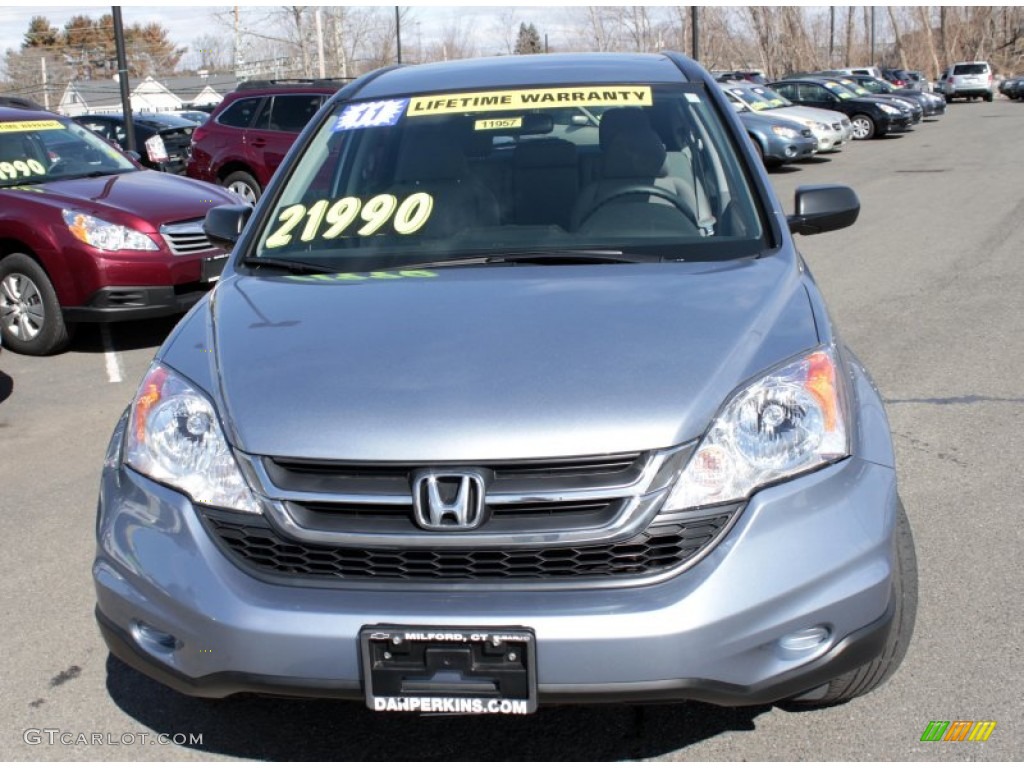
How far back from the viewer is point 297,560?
8.41 feet

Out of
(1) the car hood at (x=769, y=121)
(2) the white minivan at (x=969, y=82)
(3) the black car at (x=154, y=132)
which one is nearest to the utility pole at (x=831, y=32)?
(2) the white minivan at (x=969, y=82)

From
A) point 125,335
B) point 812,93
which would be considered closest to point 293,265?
point 125,335

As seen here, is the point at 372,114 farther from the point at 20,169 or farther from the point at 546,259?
the point at 20,169

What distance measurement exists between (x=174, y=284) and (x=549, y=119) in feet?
14.7

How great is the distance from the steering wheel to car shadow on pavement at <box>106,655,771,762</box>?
5.09ft

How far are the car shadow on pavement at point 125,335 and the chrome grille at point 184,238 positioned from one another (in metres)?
0.67

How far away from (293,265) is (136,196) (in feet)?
17.0

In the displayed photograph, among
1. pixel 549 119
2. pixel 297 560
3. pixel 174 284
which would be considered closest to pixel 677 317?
pixel 297 560

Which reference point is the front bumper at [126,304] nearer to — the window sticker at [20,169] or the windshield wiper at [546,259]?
the window sticker at [20,169]

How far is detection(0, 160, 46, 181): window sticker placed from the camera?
855 cm

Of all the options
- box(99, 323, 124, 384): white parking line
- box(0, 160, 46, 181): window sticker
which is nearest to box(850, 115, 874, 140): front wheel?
box(99, 323, 124, 384): white parking line

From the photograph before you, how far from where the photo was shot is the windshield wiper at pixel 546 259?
137 inches

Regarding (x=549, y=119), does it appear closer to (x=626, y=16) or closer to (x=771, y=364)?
(x=771, y=364)

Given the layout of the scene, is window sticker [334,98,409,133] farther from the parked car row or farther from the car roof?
the parked car row
